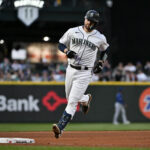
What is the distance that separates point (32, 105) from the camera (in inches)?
696

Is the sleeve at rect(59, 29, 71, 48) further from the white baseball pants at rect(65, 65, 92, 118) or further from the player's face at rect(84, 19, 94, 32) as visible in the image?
the white baseball pants at rect(65, 65, 92, 118)

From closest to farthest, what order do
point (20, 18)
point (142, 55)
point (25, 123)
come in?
point (25, 123) → point (20, 18) → point (142, 55)

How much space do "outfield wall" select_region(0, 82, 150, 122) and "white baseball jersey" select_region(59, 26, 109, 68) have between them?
9.34 m

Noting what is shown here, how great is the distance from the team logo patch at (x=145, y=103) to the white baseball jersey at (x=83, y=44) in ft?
32.9

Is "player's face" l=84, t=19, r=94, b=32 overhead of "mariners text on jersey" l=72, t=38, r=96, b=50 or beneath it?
overhead

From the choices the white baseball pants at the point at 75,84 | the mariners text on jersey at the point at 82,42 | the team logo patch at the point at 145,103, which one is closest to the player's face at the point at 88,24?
the mariners text on jersey at the point at 82,42

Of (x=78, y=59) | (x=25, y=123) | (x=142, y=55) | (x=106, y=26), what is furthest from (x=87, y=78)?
(x=142, y=55)

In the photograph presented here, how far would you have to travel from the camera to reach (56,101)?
18.0 m

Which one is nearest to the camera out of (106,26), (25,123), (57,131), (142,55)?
(57,131)

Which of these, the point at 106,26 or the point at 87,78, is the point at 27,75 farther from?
the point at 87,78

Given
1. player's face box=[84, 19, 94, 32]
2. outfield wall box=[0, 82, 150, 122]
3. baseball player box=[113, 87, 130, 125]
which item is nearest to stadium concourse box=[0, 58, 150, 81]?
outfield wall box=[0, 82, 150, 122]

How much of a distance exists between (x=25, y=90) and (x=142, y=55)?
911cm

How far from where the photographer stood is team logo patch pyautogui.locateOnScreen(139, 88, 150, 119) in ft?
59.7

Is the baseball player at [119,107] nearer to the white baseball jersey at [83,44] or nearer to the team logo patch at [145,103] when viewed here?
the team logo patch at [145,103]
